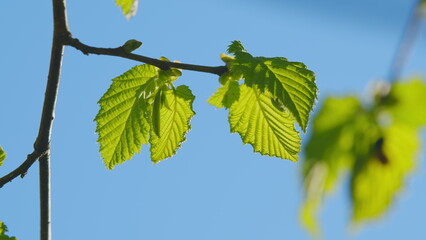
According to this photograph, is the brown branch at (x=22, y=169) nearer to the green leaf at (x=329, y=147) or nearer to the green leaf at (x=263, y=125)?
the green leaf at (x=263, y=125)

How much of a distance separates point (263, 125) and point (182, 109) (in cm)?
25

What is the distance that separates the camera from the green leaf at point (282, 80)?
1.83 meters

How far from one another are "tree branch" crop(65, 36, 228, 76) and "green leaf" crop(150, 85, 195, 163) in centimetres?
20

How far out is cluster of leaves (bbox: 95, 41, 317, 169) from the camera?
6.20 ft

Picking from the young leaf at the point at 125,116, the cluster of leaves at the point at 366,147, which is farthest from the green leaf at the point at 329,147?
the young leaf at the point at 125,116

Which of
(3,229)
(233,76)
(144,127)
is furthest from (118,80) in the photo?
(3,229)

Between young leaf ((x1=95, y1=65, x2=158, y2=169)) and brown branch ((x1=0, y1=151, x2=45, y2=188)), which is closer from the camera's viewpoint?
brown branch ((x1=0, y1=151, x2=45, y2=188))

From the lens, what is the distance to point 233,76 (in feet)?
6.29

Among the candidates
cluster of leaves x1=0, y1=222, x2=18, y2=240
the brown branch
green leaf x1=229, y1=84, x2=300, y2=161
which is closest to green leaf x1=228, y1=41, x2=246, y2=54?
green leaf x1=229, y1=84, x2=300, y2=161

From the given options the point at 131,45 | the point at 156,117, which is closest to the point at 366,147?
the point at 131,45

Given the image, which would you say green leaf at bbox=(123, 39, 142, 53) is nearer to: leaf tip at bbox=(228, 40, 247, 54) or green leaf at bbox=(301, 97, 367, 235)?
leaf tip at bbox=(228, 40, 247, 54)

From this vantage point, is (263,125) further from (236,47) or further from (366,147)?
(366,147)

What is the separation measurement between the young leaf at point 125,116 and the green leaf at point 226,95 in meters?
0.19

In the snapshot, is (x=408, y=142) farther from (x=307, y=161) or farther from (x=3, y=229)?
(x=3, y=229)
